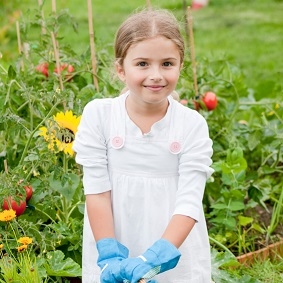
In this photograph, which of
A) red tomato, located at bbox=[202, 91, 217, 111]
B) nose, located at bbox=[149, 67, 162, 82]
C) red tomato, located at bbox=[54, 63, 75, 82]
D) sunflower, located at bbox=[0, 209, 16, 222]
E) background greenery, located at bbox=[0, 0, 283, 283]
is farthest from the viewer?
red tomato, located at bbox=[202, 91, 217, 111]

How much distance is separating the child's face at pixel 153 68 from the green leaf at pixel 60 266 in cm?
69

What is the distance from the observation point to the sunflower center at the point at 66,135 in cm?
290

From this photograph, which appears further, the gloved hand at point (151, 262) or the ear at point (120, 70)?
the ear at point (120, 70)

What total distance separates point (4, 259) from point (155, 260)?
60 cm

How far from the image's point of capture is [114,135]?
265 cm

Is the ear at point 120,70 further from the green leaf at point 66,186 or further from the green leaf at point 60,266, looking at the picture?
the green leaf at point 60,266

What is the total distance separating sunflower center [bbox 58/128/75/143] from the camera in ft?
9.53

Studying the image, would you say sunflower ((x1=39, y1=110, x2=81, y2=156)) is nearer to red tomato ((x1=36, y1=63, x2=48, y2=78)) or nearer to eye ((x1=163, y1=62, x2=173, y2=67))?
eye ((x1=163, y1=62, x2=173, y2=67))

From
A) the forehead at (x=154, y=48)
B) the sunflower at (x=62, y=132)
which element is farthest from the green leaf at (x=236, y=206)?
the forehead at (x=154, y=48)

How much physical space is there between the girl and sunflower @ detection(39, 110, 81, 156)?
0.75ft

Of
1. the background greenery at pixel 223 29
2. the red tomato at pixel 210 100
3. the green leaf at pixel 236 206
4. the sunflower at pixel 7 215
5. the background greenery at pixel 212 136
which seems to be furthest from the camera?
the background greenery at pixel 223 29

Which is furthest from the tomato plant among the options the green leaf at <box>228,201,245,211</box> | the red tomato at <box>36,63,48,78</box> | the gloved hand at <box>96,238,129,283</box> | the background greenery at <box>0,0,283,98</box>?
the background greenery at <box>0,0,283,98</box>

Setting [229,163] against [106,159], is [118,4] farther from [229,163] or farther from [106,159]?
[106,159]

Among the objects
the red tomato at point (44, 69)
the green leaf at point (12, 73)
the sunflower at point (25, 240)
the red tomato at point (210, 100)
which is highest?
the red tomato at point (44, 69)
